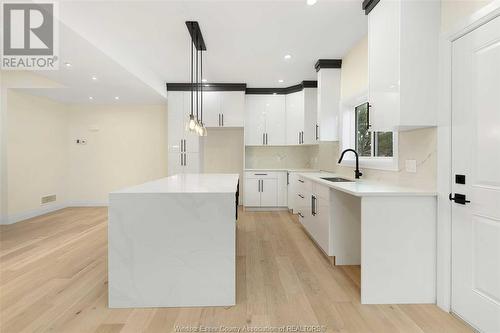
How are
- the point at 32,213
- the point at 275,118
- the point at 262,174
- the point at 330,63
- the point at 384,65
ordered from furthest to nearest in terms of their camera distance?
the point at 275,118
the point at 262,174
the point at 32,213
the point at 330,63
the point at 384,65

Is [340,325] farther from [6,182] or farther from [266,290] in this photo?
[6,182]

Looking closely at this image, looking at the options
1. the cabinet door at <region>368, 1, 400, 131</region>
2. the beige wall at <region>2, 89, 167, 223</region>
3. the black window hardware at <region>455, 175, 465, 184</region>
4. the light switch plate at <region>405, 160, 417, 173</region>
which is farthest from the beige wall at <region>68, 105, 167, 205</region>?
the black window hardware at <region>455, 175, 465, 184</region>

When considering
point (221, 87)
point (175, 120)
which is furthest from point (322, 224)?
point (175, 120)

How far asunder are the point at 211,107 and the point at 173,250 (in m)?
4.12

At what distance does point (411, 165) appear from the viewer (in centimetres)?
243

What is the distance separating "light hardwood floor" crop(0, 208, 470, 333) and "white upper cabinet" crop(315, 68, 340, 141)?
6.14ft

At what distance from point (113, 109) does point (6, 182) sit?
100 inches

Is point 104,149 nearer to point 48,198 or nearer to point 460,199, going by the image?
point 48,198

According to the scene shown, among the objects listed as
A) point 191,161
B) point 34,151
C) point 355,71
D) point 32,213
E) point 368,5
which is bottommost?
point 32,213

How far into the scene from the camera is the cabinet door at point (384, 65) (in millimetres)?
2205

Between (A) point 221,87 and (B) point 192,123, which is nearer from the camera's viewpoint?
(B) point 192,123

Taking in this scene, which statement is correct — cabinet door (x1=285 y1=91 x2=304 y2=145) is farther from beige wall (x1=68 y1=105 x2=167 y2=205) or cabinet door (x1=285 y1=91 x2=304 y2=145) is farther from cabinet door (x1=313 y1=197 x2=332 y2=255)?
beige wall (x1=68 y1=105 x2=167 y2=205)

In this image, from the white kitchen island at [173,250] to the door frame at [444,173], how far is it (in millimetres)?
1632

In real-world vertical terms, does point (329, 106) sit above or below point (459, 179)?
above
